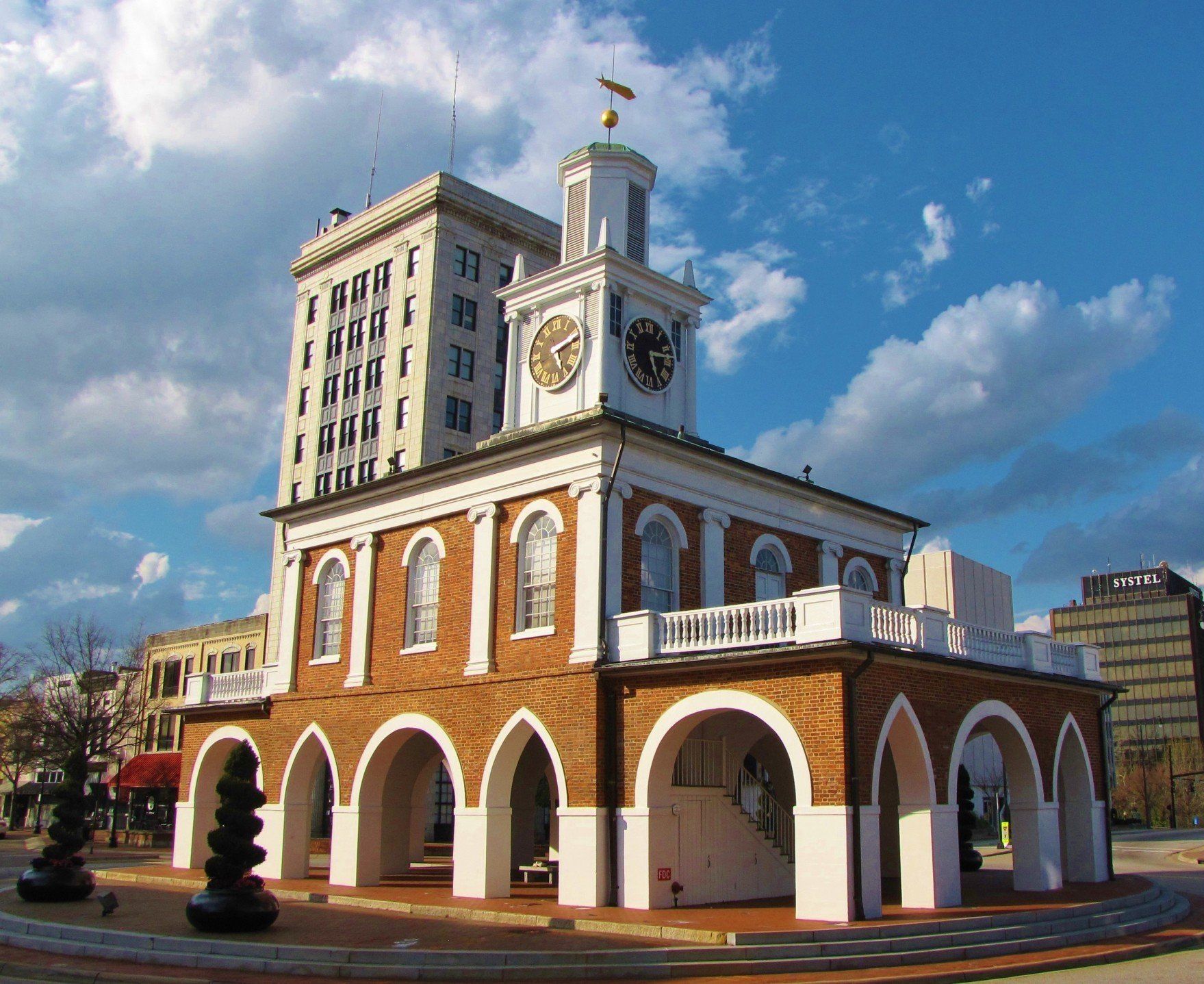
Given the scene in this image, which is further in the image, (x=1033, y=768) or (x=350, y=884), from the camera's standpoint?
(x=350, y=884)

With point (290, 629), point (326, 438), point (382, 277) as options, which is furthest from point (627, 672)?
point (382, 277)

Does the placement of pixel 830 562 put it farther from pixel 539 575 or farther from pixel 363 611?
pixel 363 611

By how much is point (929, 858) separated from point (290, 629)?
17.7 meters

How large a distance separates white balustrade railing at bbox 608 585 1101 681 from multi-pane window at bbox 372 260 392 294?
39.4 metres

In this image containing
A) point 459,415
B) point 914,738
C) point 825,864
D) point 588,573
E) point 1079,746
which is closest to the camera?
point 825,864

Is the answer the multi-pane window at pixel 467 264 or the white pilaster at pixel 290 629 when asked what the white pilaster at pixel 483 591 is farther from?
the multi-pane window at pixel 467 264

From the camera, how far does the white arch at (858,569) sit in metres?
29.6

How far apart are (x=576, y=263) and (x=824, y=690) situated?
12.9 m

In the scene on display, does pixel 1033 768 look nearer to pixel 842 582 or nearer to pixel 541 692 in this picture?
pixel 842 582

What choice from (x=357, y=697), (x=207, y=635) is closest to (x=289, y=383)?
(x=207, y=635)

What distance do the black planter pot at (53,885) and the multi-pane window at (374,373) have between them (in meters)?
35.4

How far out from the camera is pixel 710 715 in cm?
2188

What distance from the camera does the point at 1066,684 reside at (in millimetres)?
25547

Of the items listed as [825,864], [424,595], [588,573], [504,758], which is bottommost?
[825,864]
